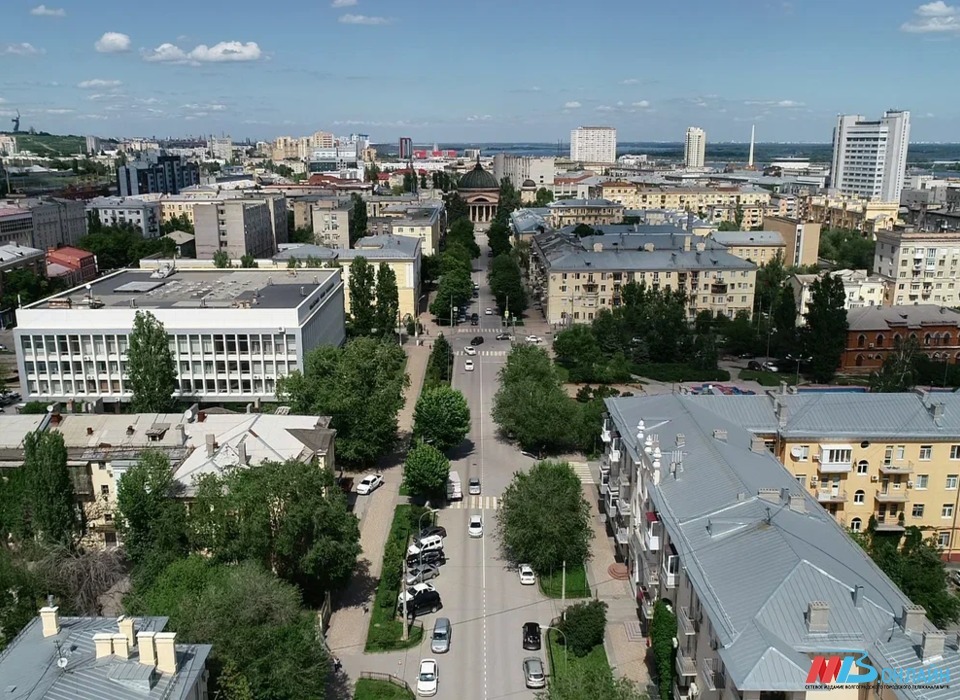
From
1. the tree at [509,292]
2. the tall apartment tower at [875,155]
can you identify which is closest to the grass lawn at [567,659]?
the tree at [509,292]

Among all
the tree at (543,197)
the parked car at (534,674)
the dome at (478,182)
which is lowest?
the parked car at (534,674)

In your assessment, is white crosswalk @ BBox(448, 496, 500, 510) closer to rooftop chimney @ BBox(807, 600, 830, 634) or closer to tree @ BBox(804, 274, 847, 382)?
rooftop chimney @ BBox(807, 600, 830, 634)

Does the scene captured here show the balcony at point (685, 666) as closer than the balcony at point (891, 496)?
Yes

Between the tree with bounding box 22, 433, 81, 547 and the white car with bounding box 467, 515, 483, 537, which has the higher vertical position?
the tree with bounding box 22, 433, 81, 547

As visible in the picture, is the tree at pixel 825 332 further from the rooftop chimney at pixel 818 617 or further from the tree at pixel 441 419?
the rooftop chimney at pixel 818 617

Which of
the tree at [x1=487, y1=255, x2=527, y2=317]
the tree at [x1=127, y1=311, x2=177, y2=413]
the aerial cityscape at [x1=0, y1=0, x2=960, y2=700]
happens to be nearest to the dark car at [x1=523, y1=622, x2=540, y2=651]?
the aerial cityscape at [x1=0, y1=0, x2=960, y2=700]
